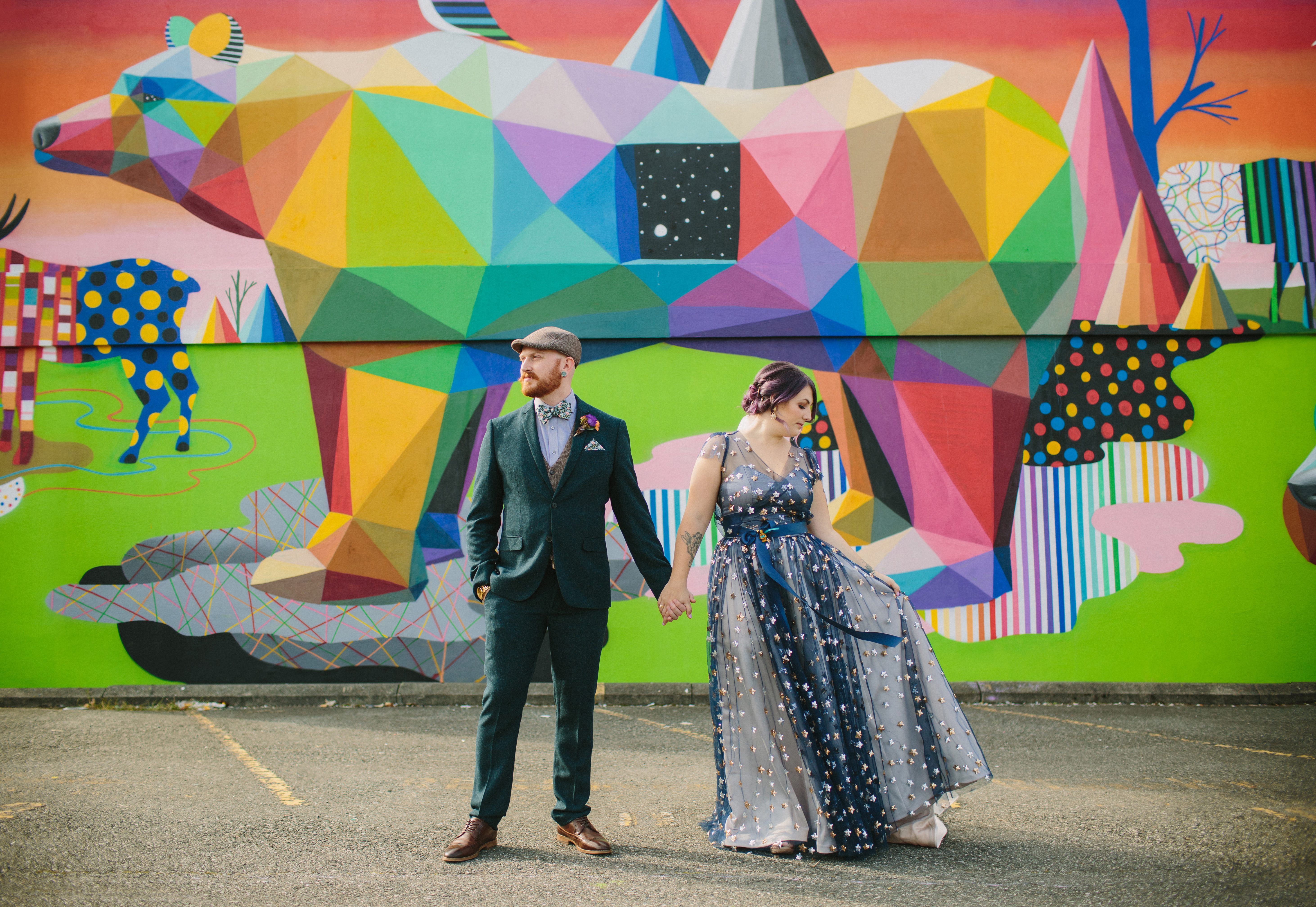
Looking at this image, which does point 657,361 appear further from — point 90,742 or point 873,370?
point 90,742

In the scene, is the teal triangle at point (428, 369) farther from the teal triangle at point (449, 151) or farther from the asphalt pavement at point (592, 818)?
the asphalt pavement at point (592, 818)

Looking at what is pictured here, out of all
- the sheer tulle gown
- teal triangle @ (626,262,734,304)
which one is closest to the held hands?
the sheer tulle gown

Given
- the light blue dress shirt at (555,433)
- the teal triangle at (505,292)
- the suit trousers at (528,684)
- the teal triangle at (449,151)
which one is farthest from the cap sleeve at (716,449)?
the teal triangle at (449,151)

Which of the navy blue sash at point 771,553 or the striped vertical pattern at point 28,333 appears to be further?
the striped vertical pattern at point 28,333

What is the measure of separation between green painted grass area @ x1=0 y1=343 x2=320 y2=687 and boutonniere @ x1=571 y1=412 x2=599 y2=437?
13.1ft

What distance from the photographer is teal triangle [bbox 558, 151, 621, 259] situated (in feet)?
22.5

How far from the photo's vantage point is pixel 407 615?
22.0 feet

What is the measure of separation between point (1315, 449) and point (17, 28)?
432 inches

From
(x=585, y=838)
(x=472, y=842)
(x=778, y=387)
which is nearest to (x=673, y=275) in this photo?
(x=778, y=387)

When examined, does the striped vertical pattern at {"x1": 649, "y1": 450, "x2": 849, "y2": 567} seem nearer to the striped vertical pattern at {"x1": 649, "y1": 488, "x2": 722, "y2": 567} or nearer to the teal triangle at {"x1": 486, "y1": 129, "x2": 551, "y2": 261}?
the striped vertical pattern at {"x1": 649, "y1": 488, "x2": 722, "y2": 567}

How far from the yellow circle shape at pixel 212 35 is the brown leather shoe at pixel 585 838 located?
668 cm

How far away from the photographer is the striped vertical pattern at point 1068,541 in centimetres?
685

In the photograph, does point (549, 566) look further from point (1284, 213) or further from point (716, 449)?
Result: point (1284, 213)

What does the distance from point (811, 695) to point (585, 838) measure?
3.54 ft
